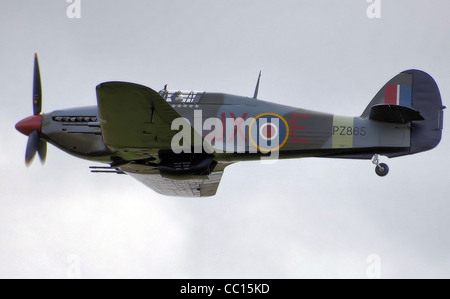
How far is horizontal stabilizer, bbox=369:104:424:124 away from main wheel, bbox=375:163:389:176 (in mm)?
1015

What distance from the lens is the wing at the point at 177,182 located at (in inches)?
612

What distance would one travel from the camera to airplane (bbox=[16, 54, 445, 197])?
45.4 ft

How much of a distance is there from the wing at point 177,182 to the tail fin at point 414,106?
4.16 m

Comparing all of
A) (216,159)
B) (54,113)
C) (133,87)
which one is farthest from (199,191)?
(133,87)

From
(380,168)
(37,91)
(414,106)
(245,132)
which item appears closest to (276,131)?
(245,132)

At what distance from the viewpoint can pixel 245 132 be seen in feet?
46.9

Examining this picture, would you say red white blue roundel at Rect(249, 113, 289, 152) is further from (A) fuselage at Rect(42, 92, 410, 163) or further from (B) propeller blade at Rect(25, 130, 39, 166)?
(B) propeller blade at Rect(25, 130, 39, 166)

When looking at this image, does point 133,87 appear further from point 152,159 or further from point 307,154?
point 307,154

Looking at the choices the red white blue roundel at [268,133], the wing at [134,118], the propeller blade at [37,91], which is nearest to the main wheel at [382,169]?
the red white blue roundel at [268,133]

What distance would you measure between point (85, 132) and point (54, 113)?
3.29 ft

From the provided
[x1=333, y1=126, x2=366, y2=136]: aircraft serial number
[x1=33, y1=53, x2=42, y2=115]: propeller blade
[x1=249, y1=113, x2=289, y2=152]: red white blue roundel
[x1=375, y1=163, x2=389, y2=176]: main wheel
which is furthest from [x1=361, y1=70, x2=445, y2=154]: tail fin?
[x1=33, y1=53, x2=42, y2=115]: propeller blade

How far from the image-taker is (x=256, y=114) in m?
14.4

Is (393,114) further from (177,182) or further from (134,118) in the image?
(177,182)

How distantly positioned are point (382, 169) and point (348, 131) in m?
1.14
